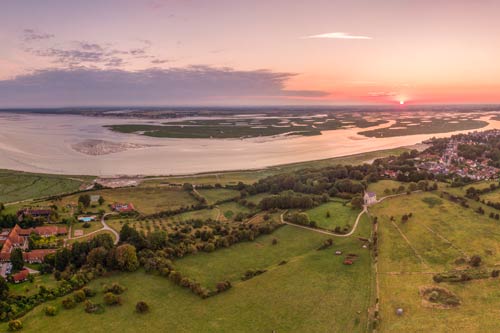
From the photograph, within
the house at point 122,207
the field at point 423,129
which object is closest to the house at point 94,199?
the house at point 122,207

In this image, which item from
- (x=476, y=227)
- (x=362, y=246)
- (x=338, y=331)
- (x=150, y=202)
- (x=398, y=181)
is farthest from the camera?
(x=398, y=181)

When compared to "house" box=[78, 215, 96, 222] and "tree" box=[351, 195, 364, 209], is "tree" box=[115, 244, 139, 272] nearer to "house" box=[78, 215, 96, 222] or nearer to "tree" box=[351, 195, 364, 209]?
"house" box=[78, 215, 96, 222]

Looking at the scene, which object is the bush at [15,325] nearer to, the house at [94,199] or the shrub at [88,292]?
the shrub at [88,292]

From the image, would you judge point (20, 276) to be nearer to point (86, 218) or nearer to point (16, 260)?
point (16, 260)

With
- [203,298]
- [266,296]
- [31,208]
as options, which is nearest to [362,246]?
[266,296]

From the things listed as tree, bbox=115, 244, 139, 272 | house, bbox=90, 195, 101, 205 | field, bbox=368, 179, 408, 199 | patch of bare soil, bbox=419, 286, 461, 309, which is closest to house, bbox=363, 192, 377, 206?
field, bbox=368, 179, 408, 199

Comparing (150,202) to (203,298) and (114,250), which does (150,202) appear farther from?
(203,298)

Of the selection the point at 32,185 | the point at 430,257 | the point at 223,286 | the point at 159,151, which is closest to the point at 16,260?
the point at 223,286
